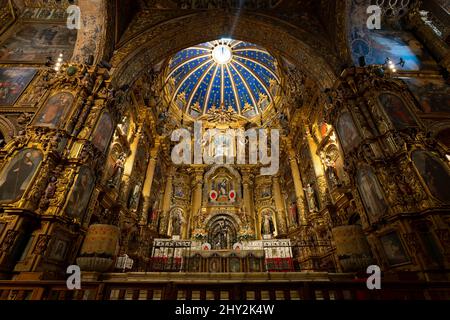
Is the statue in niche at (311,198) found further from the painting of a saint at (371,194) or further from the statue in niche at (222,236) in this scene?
the statue in niche at (222,236)

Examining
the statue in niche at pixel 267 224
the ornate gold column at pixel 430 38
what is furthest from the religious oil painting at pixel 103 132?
the ornate gold column at pixel 430 38

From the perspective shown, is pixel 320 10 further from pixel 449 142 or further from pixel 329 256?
pixel 329 256

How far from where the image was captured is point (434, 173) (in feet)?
22.9

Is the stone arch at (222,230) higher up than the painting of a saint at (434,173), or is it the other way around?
the stone arch at (222,230)

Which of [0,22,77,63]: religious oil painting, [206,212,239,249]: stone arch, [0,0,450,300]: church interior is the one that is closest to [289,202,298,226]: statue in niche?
[0,0,450,300]: church interior

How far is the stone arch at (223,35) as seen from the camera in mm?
11594

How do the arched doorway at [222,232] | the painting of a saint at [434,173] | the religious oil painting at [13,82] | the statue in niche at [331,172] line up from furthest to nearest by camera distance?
the arched doorway at [222,232], the statue in niche at [331,172], the religious oil painting at [13,82], the painting of a saint at [434,173]

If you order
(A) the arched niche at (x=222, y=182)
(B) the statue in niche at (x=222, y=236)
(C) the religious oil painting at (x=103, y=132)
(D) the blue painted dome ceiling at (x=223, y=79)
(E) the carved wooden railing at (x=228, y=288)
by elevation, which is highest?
(D) the blue painted dome ceiling at (x=223, y=79)

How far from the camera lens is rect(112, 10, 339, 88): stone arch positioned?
38.0 feet

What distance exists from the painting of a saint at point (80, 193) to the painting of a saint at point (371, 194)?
10673 millimetres

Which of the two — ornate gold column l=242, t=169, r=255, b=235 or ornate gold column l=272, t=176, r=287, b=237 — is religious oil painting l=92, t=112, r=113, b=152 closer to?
ornate gold column l=242, t=169, r=255, b=235

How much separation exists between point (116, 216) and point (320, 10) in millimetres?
17174
